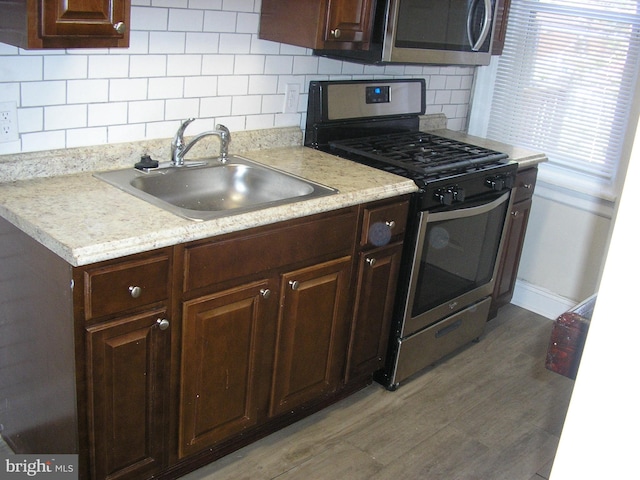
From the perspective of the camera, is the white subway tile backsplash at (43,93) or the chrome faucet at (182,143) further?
the chrome faucet at (182,143)

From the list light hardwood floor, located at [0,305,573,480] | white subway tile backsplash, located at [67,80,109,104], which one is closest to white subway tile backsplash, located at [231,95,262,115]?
white subway tile backsplash, located at [67,80,109,104]

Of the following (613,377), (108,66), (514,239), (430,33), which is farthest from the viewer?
(514,239)

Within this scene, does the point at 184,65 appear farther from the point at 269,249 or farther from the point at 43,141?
the point at 269,249

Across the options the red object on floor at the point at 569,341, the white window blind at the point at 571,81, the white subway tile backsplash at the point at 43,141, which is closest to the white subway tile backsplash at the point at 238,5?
the white subway tile backsplash at the point at 43,141

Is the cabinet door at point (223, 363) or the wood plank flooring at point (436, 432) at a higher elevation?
the cabinet door at point (223, 363)

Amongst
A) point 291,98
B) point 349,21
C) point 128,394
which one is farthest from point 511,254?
point 128,394

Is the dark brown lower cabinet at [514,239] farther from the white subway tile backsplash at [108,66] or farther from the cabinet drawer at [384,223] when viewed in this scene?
the white subway tile backsplash at [108,66]

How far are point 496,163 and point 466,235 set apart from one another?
394 millimetres

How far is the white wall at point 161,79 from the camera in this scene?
2182 millimetres

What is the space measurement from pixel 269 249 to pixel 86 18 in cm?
84

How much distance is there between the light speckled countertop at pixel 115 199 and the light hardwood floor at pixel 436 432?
86cm

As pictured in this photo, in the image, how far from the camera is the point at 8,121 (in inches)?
83.4

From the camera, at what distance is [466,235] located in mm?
2996

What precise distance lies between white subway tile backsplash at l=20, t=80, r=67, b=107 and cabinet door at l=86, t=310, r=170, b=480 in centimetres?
77
